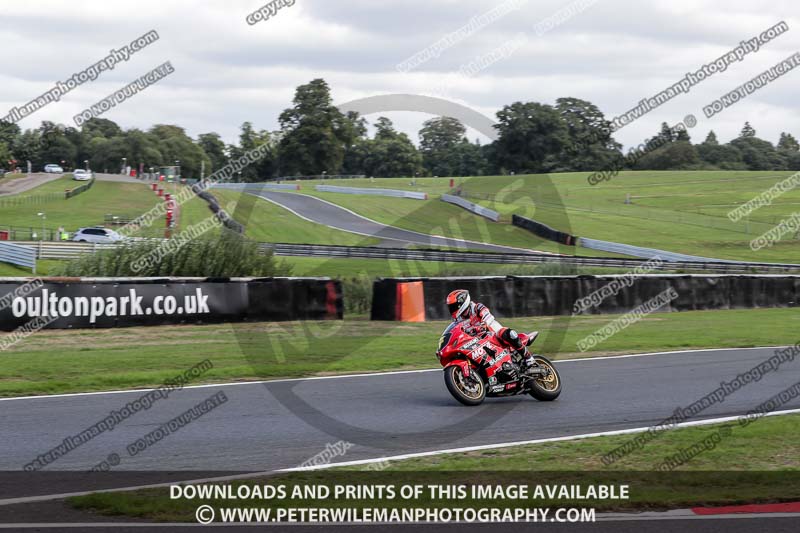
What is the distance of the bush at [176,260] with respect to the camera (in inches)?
917

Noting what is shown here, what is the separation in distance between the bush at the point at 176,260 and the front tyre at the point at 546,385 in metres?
13.7

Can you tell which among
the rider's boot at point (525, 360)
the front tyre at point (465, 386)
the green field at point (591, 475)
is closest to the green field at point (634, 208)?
the rider's boot at point (525, 360)

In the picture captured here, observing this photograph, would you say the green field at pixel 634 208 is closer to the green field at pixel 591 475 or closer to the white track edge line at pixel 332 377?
the white track edge line at pixel 332 377

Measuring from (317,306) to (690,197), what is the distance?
59.0 m

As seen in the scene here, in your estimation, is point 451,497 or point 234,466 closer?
point 451,497

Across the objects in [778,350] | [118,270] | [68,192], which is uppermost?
[68,192]

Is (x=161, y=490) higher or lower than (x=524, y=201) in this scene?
lower

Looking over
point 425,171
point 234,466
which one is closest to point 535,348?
point 234,466

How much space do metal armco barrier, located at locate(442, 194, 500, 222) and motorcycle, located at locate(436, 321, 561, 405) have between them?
48.1 m

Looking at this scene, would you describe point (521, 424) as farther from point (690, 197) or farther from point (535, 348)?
point (690, 197)

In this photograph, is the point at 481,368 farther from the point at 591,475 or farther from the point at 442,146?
the point at 442,146

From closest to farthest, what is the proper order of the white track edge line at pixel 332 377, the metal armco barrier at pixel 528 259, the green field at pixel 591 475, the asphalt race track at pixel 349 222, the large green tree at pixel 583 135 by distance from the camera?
the green field at pixel 591 475, the white track edge line at pixel 332 377, the metal armco barrier at pixel 528 259, the asphalt race track at pixel 349 222, the large green tree at pixel 583 135

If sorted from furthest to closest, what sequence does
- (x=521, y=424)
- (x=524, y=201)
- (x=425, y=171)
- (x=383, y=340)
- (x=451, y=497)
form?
(x=425, y=171) → (x=524, y=201) → (x=383, y=340) → (x=521, y=424) → (x=451, y=497)

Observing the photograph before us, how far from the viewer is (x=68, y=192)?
67.9 metres
